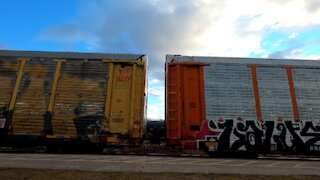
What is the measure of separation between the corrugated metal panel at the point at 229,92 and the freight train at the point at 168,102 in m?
0.05

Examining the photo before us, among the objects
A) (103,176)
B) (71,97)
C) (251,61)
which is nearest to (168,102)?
(71,97)

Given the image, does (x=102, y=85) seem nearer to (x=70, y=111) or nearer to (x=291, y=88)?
(x=70, y=111)

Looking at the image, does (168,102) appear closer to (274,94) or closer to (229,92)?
(229,92)

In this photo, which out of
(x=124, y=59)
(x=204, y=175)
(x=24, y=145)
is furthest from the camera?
(x=124, y=59)

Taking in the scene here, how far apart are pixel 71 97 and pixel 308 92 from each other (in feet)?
42.7

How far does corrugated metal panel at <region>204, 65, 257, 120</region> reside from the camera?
10156mm

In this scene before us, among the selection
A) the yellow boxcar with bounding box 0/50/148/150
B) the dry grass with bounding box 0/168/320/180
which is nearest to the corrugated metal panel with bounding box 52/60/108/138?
the yellow boxcar with bounding box 0/50/148/150

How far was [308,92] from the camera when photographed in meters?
10.7

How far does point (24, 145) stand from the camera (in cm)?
988

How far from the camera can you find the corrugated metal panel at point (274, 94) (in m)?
10.2

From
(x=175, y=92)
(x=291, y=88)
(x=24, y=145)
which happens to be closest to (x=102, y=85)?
(x=175, y=92)

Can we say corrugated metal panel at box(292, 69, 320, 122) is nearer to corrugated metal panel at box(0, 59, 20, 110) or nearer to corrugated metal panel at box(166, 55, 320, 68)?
corrugated metal panel at box(166, 55, 320, 68)

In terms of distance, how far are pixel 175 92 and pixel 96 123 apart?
4496mm

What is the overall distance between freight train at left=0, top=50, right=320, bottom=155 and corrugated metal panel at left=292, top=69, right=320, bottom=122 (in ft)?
0.17
